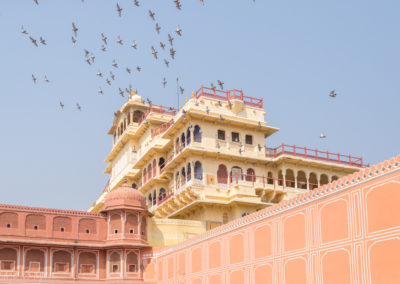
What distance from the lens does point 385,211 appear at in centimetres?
1928

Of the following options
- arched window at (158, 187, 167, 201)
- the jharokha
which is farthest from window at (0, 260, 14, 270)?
arched window at (158, 187, 167, 201)

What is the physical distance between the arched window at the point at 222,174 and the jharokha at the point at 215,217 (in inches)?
4.3

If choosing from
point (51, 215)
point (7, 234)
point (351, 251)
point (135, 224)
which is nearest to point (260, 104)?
point (135, 224)

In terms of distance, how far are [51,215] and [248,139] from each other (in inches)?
649

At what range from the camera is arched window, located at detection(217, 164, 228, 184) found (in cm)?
4266

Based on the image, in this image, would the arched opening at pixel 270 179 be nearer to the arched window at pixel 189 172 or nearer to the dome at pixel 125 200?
the arched window at pixel 189 172

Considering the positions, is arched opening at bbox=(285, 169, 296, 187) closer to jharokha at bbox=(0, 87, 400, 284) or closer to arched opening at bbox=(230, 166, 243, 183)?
jharokha at bbox=(0, 87, 400, 284)

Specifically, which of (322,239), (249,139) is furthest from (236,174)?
(322,239)

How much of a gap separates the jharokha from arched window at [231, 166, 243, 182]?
85 mm

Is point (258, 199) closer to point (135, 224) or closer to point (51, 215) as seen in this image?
point (135, 224)

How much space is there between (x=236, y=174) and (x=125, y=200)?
947 centimetres

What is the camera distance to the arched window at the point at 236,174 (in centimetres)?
4284

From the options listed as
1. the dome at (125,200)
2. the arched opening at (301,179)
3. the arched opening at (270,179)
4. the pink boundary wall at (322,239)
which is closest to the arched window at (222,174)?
the arched opening at (270,179)

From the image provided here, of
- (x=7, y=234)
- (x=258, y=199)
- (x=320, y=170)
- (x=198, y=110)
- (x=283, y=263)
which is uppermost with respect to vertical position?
(x=198, y=110)
